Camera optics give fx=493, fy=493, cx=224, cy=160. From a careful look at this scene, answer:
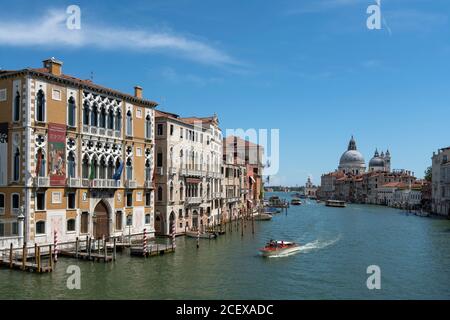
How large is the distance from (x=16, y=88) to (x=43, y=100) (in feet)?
4.94

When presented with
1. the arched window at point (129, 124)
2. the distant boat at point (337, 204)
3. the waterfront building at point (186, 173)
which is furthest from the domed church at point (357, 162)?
the arched window at point (129, 124)

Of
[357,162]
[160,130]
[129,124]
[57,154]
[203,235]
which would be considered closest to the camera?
[57,154]

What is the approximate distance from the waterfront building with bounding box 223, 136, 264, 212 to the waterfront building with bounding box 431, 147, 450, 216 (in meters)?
27.9

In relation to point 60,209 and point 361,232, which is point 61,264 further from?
point 361,232

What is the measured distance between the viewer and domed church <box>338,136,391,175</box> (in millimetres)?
182000

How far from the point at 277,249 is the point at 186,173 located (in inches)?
511

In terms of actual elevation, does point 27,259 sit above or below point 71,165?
below

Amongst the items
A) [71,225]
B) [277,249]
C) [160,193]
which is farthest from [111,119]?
[277,249]

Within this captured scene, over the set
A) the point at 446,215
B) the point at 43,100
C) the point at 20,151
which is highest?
the point at 43,100

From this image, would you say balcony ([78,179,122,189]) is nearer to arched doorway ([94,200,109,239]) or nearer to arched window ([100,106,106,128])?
arched doorway ([94,200,109,239])

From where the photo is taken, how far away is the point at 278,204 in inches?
3706

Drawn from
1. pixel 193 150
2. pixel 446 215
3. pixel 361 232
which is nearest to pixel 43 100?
pixel 193 150

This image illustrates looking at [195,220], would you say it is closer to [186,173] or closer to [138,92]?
[186,173]

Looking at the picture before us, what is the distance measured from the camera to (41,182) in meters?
26.7
